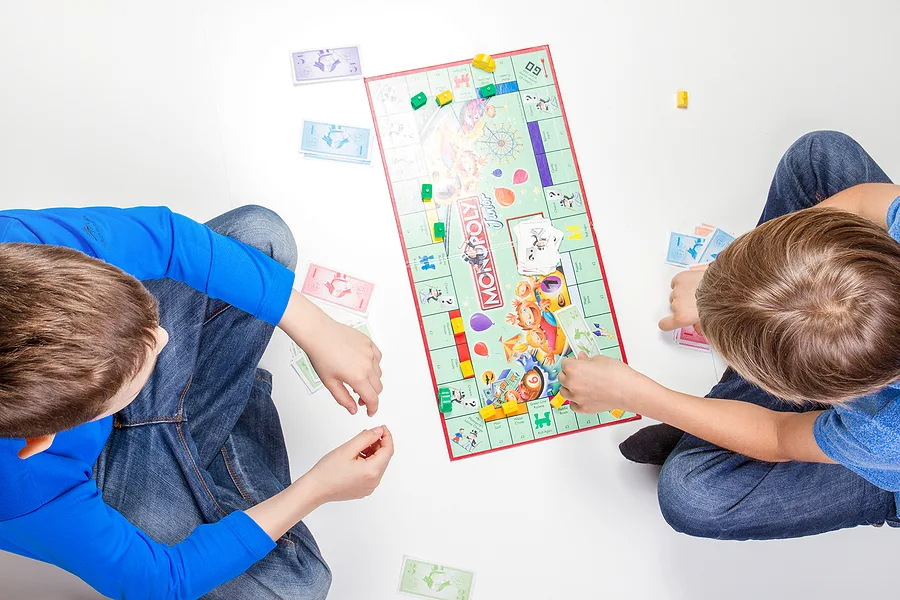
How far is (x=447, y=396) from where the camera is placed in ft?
4.61

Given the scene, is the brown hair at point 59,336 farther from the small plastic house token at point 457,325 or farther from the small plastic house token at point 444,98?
the small plastic house token at point 444,98

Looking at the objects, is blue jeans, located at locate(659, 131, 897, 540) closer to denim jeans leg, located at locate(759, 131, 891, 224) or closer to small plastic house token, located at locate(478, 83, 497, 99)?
denim jeans leg, located at locate(759, 131, 891, 224)

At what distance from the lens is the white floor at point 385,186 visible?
1393 millimetres

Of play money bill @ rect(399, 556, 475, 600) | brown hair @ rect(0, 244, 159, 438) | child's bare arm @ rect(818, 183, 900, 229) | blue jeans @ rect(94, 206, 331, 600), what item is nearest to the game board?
play money bill @ rect(399, 556, 475, 600)

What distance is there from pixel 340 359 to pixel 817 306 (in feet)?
2.19

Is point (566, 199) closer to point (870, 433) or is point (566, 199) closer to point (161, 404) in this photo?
point (870, 433)

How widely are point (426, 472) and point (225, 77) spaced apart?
907 mm

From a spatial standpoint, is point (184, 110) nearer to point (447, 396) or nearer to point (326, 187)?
point (326, 187)

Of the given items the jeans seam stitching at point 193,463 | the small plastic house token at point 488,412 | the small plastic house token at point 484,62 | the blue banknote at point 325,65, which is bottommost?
the small plastic house token at point 488,412

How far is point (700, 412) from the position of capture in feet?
3.84

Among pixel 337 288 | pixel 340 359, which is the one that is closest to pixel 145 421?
pixel 340 359

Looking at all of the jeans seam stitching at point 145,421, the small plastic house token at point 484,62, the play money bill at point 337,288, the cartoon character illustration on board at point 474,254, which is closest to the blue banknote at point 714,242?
the cartoon character illustration on board at point 474,254

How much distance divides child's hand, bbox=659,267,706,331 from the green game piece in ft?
2.06

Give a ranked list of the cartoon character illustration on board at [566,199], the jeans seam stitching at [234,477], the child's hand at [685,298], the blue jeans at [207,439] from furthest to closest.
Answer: the cartoon character illustration on board at [566,199] → the child's hand at [685,298] → the jeans seam stitching at [234,477] → the blue jeans at [207,439]
